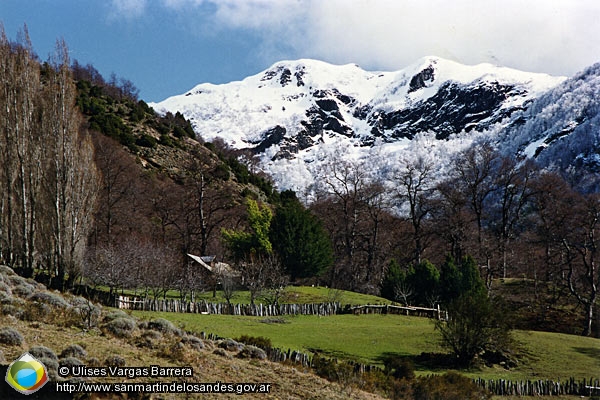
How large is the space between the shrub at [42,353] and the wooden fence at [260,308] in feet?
56.8

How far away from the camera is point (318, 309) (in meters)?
36.6

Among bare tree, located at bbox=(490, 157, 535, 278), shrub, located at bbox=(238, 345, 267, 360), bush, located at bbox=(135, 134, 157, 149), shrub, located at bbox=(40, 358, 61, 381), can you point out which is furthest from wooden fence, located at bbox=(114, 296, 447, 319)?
bush, located at bbox=(135, 134, 157, 149)

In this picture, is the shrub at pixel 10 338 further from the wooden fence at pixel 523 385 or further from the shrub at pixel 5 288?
the wooden fence at pixel 523 385

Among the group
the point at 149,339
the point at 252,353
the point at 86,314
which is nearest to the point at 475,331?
the point at 252,353

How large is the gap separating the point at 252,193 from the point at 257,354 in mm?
58483

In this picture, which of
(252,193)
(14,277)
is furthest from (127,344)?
(252,193)

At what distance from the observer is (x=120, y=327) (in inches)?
652

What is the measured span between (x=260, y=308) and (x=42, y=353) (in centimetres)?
2298

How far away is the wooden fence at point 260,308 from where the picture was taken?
2971cm

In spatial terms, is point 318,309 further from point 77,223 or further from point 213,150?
point 213,150

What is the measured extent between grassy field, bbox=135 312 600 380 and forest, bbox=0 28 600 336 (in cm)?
674

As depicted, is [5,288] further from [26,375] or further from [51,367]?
[26,375]

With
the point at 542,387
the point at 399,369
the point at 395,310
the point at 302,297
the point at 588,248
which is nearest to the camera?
the point at 399,369

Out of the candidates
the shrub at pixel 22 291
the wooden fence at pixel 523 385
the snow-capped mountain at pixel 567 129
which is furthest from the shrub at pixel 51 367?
the snow-capped mountain at pixel 567 129
